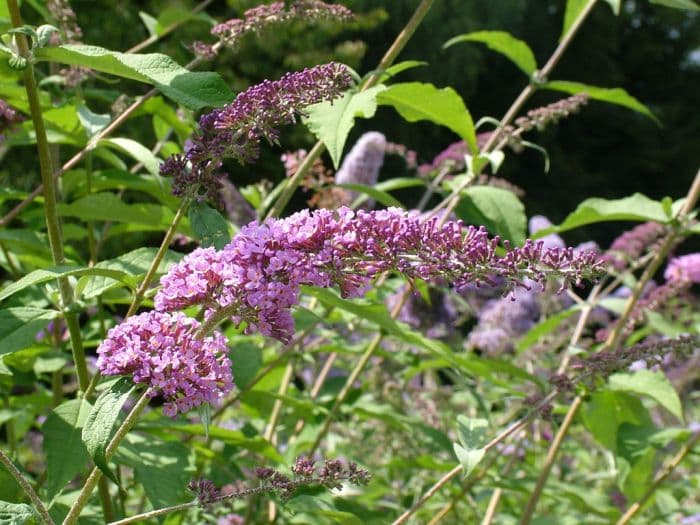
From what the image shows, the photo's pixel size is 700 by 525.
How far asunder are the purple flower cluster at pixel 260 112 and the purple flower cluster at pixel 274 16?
0.37 metres

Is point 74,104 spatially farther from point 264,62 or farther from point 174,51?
point 264,62

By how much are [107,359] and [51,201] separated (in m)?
0.34

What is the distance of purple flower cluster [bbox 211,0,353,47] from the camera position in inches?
53.4

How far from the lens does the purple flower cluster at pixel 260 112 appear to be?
3.24ft

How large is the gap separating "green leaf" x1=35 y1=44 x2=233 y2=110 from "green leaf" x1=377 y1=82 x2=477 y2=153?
0.38 m

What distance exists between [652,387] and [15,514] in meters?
1.23

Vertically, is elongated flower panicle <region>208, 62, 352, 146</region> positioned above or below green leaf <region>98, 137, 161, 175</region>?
above

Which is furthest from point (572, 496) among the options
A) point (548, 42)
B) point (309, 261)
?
point (548, 42)

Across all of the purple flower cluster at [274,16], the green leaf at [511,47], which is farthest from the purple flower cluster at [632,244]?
the purple flower cluster at [274,16]

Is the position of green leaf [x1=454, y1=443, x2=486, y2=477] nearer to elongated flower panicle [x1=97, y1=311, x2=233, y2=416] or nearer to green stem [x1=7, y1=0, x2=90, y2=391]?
elongated flower panicle [x1=97, y1=311, x2=233, y2=416]

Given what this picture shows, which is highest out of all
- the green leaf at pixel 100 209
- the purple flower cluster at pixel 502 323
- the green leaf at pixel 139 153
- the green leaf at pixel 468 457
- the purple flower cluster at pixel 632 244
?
the green leaf at pixel 139 153

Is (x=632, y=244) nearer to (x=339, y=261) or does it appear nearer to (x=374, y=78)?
(x=374, y=78)

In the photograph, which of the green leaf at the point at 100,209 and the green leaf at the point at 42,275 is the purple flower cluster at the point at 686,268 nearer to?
the green leaf at the point at 100,209

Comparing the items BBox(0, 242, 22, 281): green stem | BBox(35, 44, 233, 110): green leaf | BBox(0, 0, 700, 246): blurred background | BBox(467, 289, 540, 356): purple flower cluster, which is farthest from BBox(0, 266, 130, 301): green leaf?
BBox(0, 0, 700, 246): blurred background
